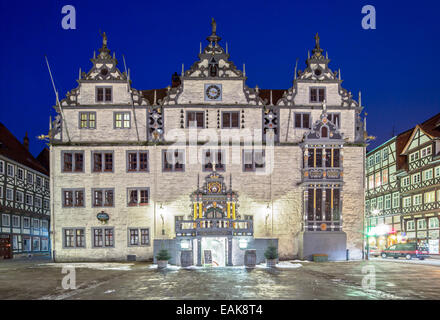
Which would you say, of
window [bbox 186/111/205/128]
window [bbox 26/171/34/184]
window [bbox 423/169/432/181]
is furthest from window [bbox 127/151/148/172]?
window [bbox 423/169/432/181]

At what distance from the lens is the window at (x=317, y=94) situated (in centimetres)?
3778

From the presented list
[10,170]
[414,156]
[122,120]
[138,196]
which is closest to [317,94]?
[122,120]

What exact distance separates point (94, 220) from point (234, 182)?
1193 centimetres

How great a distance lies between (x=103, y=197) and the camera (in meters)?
36.5

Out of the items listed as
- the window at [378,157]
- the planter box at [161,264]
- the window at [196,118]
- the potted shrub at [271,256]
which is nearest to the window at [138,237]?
the planter box at [161,264]

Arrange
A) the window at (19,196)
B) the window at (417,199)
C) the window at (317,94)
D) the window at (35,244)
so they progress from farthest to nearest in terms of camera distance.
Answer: the window at (35,244), the window at (417,199), the window at (19,196), the window at (317,94)

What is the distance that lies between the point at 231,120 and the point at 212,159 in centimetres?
366

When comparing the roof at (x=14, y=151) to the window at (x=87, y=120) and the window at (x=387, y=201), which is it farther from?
the window at (x=387, y=201)

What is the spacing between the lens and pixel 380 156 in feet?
209

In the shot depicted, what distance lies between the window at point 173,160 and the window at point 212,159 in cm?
182

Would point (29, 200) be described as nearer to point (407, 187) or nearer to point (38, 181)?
point (38, 181)

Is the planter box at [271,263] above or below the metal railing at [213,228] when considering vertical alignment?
below
